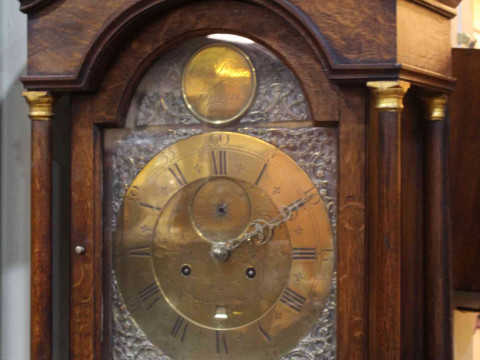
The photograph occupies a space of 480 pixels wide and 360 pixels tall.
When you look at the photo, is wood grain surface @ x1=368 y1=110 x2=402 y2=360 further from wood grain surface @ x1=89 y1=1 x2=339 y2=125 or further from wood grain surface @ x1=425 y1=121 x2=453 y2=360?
wood grain surface @ x1=425 y1=121 x2=453 y2=360

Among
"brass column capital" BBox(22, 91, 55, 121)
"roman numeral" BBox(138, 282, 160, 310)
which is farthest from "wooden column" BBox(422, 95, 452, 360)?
"brass column capital" BBox(22, 91, 55, 121)

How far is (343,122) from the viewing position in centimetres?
168

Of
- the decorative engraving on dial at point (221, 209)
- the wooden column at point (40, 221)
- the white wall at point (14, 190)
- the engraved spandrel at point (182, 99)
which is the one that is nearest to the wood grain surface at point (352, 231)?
the engraved spandrel at point (182, 99)

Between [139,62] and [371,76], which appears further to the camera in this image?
[139,62]

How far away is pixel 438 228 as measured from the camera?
181 centimetres

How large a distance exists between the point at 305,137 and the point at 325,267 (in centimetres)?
29

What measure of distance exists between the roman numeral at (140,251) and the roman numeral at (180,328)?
0.17 metres

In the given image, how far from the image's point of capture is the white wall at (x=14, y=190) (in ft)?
7.27

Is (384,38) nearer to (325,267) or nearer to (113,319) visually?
(325,267)

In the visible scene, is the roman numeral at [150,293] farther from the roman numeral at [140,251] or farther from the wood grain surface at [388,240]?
the wood grain surface at [388,240]

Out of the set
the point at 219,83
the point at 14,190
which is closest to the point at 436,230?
the point at 219,83

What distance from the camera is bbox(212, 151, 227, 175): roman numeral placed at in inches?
69.8

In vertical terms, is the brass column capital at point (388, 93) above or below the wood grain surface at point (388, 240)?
above

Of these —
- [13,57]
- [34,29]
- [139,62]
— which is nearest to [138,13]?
[139,62]
